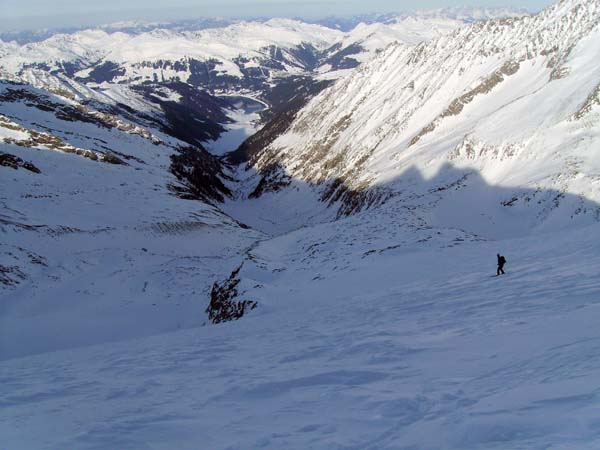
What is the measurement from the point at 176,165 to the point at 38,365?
274 ft

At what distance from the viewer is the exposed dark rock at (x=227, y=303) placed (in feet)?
75.7

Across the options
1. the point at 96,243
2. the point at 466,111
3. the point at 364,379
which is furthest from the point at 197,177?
the point at 364,379

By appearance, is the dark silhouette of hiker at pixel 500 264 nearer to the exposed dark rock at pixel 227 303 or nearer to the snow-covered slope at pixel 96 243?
the exposed dark rock at pixel 227 303

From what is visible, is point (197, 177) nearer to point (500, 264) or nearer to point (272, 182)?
point (272, 182)

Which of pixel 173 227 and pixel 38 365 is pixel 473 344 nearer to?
pixel 38 365

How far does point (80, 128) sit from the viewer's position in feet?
325

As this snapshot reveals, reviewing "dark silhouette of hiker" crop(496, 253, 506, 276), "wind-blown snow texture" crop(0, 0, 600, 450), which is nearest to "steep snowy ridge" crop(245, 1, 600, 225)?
"wind-blown snow texture" crop(0, 0, 600, 450)

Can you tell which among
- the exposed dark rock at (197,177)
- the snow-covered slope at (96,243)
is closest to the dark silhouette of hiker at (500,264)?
the snow-covered slope at (96,243)

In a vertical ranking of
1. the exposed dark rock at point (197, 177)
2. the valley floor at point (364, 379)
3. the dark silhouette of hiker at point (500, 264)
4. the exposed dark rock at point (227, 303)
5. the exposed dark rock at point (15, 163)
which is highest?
the exposed dark rock at point (197, 177)

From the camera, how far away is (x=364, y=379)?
28.0 feet

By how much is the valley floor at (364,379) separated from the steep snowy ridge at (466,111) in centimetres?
2451

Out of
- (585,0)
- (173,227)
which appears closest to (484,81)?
(585,0)

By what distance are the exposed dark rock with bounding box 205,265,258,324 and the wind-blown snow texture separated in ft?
1.93

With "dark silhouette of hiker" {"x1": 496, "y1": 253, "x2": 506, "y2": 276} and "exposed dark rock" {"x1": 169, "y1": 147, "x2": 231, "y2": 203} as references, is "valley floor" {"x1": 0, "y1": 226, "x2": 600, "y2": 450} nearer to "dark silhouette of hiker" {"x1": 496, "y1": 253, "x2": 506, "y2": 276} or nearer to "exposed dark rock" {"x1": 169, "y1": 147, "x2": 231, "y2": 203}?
"dark silhouette of hiker" {"x1": 496, "y1": 253, "x2": 506, "y2": 276}
